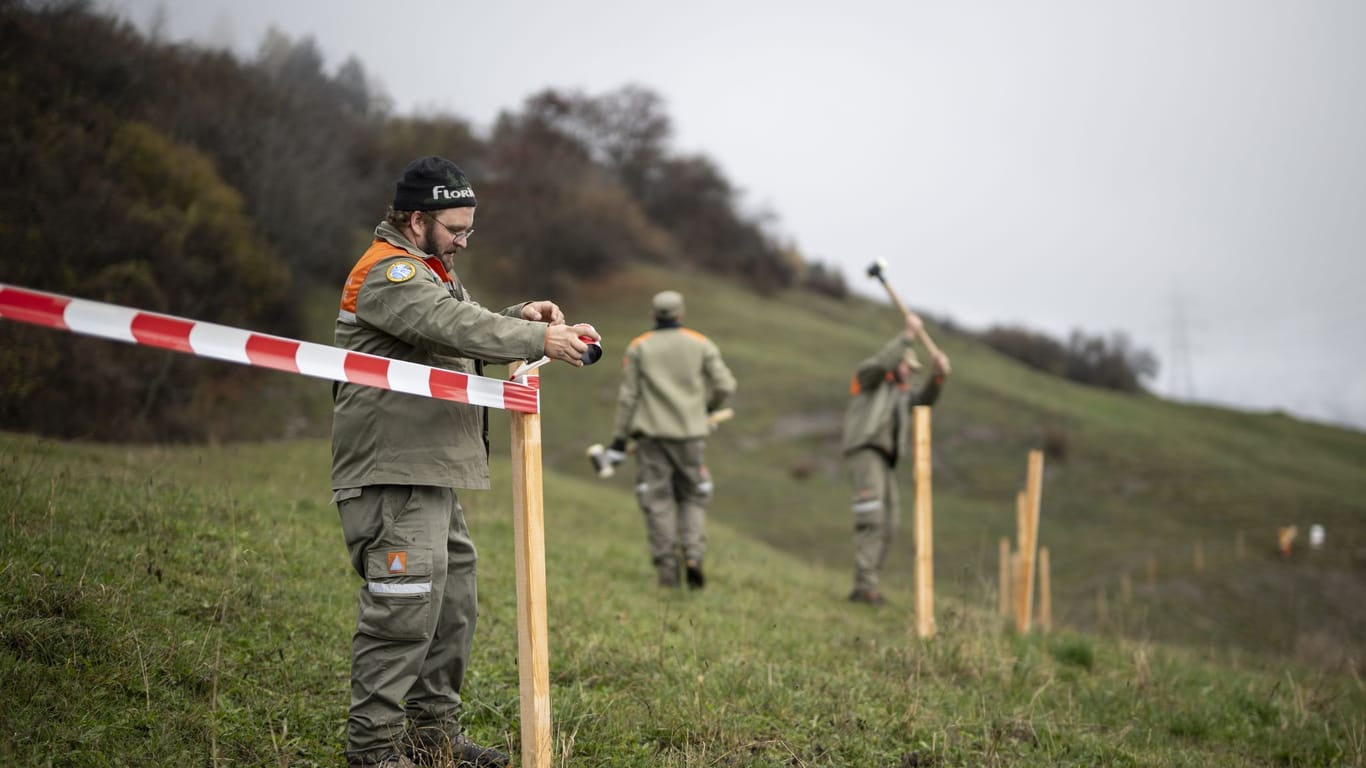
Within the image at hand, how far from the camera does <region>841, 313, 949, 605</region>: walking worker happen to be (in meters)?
9.38

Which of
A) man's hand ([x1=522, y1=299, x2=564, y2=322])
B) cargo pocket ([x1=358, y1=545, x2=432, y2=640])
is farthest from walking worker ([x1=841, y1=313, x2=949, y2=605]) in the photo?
cargo pocket ([x1=358, y1=545, x2=432, y2=640])

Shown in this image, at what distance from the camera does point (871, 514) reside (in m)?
9.46

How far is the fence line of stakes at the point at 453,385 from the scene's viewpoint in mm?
2818

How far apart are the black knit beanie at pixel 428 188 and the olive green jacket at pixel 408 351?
0.49ft

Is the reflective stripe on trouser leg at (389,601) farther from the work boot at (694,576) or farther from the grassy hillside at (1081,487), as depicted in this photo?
the grassy hillside at (1081,487)

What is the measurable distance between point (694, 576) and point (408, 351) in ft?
17.5

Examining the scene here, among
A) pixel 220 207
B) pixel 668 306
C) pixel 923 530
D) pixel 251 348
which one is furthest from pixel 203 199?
pixel 251 348

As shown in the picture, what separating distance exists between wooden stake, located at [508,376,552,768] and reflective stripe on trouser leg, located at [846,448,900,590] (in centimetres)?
620

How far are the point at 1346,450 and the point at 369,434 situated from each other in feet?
153

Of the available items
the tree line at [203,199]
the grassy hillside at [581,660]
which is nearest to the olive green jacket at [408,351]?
the grassy hillside at [581,660]

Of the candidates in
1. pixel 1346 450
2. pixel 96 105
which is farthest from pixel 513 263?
pixel 1346 450

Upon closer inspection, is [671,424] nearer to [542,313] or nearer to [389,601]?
[542,313]

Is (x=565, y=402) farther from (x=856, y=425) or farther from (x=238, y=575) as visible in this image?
(x=238, y=575)

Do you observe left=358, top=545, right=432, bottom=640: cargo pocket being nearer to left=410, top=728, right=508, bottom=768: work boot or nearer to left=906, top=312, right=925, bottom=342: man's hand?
left=410, top=728, right=508, bottom=768: work boot
